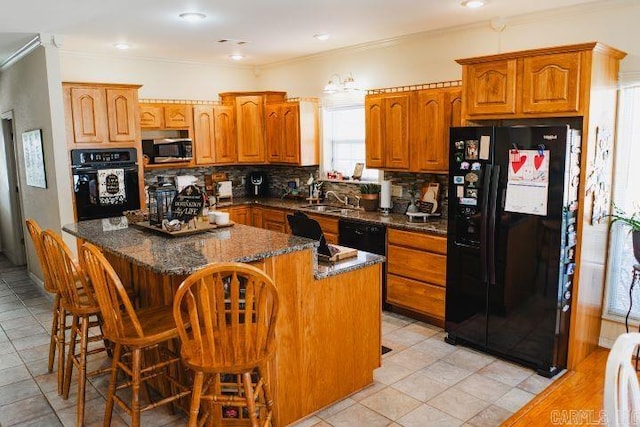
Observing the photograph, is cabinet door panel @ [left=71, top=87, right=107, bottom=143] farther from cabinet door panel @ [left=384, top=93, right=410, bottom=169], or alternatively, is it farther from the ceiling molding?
cabinet door panel @ [left=384, top=93, right=410, bottom=169]

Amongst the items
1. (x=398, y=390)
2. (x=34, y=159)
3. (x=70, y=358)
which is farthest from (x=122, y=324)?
(x=34, y=159)

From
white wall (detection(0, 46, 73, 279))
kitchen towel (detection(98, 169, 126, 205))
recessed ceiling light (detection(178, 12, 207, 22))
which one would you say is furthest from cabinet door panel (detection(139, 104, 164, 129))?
recessed ceiling light (detection(178, 12, 207, 22))

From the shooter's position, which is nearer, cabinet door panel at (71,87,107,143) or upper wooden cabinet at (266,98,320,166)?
cabinet door panel at (71,87,107,143)

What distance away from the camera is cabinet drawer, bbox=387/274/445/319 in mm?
4203

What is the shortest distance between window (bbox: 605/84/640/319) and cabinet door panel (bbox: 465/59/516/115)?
33.7 inches

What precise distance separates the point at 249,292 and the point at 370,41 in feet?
12.3

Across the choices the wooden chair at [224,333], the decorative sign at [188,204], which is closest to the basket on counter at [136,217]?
the decorative sign at [188,204]

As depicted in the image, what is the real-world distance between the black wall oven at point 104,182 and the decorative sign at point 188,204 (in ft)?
6.51

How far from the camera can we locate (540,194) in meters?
3.33

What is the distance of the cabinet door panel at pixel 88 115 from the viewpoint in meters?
4.79

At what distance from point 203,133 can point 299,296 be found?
12.3ft

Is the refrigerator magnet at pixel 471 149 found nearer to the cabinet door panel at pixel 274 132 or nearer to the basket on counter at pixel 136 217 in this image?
the basket on counter at pixel 136 217

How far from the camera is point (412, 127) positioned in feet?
14.8

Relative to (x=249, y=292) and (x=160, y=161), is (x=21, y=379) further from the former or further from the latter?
(x=160, y=161)
